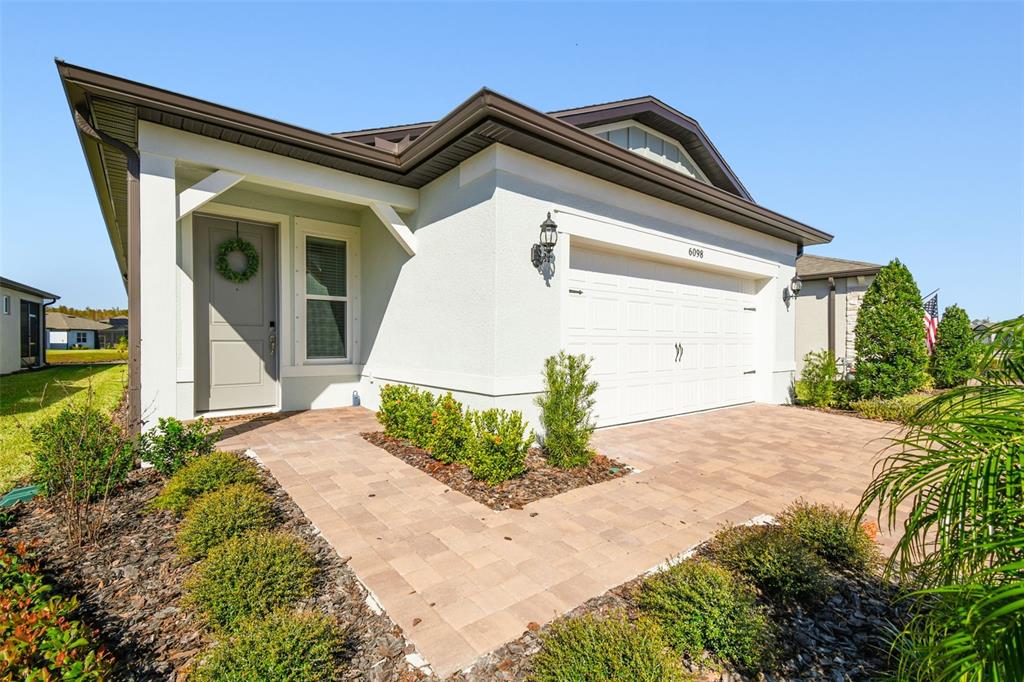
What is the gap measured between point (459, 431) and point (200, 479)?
7.29 feet

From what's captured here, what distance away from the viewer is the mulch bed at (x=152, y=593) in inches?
76.7

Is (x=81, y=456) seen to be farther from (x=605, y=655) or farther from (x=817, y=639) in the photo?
(x=817, y=639)

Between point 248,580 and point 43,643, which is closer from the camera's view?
point 43,643

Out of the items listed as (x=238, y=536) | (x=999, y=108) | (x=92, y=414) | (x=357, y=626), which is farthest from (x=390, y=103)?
(x=999, y=108)

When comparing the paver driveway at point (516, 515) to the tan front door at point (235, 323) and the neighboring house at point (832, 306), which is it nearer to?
the tan front door at point (235, 323)

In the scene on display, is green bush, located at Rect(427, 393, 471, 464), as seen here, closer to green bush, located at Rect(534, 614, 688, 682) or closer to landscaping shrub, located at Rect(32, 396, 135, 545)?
landscaping shrub, located at Rect(32, 396, 135, 545)

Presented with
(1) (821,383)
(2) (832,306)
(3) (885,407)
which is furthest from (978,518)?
(2) (832,306)

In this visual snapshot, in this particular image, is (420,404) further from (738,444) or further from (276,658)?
(738,444)

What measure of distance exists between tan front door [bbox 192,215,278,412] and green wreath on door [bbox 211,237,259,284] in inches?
2.0

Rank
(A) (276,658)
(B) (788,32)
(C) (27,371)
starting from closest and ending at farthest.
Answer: (A) (276,658) < (B) (788,32) < (C) (27,371)

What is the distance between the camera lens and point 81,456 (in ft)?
10.9

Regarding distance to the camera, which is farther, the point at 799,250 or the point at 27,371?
the point at 27,371

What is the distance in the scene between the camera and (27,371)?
14406mm

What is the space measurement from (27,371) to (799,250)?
2264 centimetres
